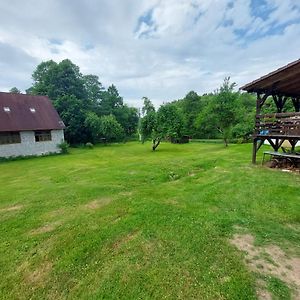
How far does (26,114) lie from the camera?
74.0ft

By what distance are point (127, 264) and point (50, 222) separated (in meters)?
2.83

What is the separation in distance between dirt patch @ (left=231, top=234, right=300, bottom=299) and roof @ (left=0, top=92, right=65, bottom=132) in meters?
22.0

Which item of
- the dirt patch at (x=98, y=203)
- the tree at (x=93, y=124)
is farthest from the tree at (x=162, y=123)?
the dirt patch at (x=98, y=203)

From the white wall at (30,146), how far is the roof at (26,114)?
80 centimetres

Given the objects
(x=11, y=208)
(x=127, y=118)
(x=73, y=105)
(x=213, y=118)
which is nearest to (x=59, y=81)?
(x=73, y=105)

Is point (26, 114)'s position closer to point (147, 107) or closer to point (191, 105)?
point (147, 107)

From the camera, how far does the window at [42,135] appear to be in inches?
871

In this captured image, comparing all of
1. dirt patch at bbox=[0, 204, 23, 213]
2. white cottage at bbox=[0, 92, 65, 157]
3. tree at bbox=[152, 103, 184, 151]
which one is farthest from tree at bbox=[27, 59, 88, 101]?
dirt patch at bbox=[0, 204, 23, 213]

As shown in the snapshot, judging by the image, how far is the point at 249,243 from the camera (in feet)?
13.6

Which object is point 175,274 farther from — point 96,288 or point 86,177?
point 86,177

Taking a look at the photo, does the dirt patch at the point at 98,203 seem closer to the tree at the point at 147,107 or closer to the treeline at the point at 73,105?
the tree at the point at 147,107

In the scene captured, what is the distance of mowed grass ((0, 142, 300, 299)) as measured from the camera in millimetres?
3191

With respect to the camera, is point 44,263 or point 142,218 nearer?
point 44,263

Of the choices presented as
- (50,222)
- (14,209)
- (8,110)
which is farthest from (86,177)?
(8,110)
